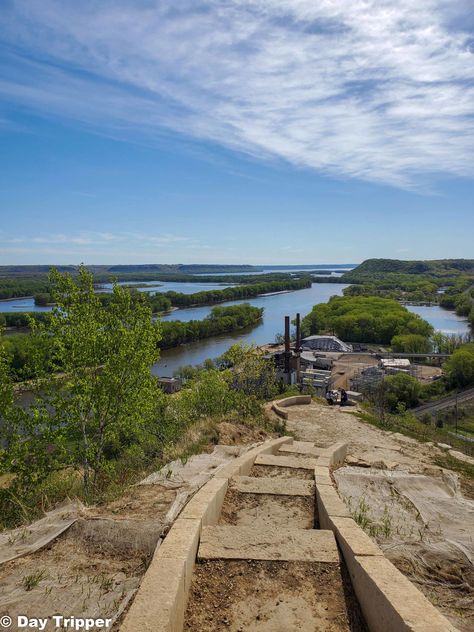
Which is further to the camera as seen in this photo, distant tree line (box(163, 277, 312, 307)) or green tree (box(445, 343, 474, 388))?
distant tree line (box(163, 277, 312, 307))

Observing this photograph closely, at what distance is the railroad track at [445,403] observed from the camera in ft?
115

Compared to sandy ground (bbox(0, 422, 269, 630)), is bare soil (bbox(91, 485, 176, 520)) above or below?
below

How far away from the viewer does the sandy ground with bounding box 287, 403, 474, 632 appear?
133 inches

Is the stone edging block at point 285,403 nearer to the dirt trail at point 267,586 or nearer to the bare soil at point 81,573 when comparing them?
the dirt trail at point 267,586

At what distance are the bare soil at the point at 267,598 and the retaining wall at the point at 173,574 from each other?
13 cm

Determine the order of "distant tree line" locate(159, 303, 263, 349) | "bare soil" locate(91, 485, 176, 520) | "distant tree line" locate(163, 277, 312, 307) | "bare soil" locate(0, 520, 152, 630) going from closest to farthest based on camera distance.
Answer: "bare soil" locate(0, 520, 152, 630)
"bare soil" locate(91, 485, 176, 520)
"distant tree line" locate(159, 303, 263, 349)
"distant tree line" locate(163, 277, 312, 307)

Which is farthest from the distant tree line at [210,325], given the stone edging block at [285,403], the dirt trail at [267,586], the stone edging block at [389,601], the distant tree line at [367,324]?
the stone edging block at [389,601]

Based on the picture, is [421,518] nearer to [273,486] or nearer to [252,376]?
[273,486]

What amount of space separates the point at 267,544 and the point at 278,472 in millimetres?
2697

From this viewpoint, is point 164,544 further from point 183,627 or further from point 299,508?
point 299,508

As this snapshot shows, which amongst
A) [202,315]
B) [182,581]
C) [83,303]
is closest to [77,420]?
[83,303]

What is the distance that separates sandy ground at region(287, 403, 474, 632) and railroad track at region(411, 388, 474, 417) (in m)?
27.9

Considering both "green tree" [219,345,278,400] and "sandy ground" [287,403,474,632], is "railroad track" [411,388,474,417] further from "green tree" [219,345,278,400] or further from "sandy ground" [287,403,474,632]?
"sandy ground" [287,403,474,632]

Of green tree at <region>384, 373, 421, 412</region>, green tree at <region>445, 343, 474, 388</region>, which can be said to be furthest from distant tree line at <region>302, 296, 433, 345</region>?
green tree at <region>384, 373, 421, 412</region>
